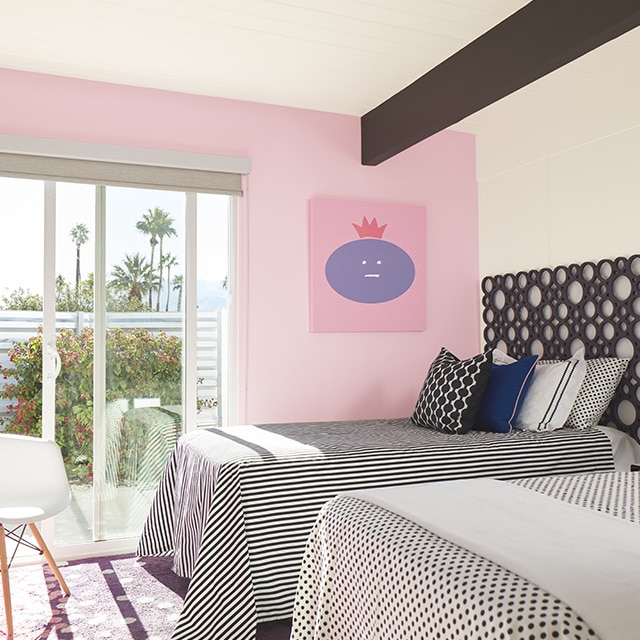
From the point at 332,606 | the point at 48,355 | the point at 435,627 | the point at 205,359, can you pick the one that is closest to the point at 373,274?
the point at 205,359

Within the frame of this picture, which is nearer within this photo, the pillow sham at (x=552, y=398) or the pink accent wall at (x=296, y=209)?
the pillow sham at (x=552, y=398)

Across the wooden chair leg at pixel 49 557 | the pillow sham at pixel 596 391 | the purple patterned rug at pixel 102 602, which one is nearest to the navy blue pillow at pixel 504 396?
the pillow sham at pixel 596 391

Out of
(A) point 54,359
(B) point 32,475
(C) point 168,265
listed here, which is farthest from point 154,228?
(B) point 32,475

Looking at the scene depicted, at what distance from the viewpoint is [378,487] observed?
2885 mm

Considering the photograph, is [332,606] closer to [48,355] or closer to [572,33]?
[572,33]

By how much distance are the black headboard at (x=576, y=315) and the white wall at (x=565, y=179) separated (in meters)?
0.10

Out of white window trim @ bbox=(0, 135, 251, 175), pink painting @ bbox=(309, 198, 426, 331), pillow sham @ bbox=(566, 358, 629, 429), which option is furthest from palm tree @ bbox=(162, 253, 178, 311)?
pillow sham @ bbox=(566, 358, 629, 429)

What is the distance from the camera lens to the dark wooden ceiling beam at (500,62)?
8.11 ft

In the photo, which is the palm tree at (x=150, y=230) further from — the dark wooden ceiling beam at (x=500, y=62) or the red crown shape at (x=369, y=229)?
the dark wooden ceiling beam at (x=500, y=62)

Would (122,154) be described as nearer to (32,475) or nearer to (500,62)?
(32,475)

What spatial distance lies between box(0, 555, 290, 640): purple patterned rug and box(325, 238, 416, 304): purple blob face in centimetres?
181

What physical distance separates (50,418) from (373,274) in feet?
6.42

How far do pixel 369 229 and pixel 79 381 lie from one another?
6.07 ft

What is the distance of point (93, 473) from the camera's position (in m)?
3.72
